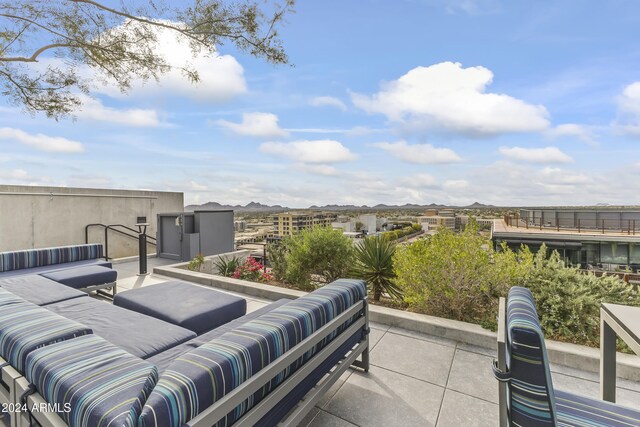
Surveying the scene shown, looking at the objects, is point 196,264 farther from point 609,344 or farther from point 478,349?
point 609,344

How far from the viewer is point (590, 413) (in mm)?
1364

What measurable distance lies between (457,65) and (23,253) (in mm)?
10217

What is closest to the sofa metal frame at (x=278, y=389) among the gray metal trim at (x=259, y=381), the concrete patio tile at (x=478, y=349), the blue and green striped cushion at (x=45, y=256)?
the gray metal trim at (x=259, y=381)

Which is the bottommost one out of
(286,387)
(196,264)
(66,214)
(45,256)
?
(196,264)

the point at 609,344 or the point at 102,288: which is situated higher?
the point at 609,344

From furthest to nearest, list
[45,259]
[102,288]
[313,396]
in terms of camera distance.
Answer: [45,259] → [102,288] → [313,396]

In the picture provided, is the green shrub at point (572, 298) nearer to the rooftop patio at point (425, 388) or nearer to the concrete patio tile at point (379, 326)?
the rooftop patio at point (425, 388)

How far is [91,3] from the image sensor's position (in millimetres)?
6414

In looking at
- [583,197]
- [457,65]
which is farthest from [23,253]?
[583,197]

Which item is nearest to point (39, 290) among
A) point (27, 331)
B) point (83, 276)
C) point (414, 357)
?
point (83, 276)

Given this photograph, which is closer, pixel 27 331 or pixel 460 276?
pixel 27 331

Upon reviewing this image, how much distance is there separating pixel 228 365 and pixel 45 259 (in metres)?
6.12

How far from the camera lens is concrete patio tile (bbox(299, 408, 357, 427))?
1.97 metres

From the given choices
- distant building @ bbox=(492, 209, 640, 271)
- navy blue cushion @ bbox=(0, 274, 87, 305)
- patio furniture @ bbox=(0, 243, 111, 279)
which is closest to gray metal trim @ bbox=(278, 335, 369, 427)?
navy blue cushion @ bbox=(0, 274, 87, 305)
